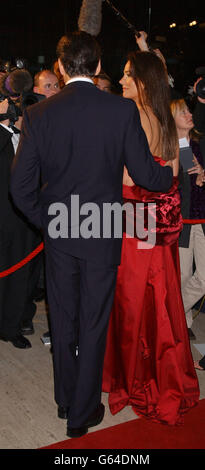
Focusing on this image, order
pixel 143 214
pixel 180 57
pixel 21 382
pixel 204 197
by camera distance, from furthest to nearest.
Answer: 1. pixel 180 57
2. pixel 204 197
3. pixel 21 382
4. pixel 143 214

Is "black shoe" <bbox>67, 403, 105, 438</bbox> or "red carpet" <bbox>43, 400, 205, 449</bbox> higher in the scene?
"black shoe" <bbox>67, 403, 105, 438</bbox>

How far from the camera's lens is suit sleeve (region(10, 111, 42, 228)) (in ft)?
6.35

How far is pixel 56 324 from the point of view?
217 cm

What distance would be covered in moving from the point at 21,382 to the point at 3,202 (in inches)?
39.9

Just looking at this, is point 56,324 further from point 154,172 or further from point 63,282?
point 154,172

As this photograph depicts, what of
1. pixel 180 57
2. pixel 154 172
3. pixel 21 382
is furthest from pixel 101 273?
pixel 180 57

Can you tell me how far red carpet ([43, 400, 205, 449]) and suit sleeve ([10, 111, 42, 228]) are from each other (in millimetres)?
987

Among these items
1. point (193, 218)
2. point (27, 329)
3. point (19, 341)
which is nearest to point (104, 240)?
point (193, 218)

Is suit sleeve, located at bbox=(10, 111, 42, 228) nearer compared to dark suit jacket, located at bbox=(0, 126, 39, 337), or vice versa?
suit sleeve, located at bbox=(10, 111, 42, 228)

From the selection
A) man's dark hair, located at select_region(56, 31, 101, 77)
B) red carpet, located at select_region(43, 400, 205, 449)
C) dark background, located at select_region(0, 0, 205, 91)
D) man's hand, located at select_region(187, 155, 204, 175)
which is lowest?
red carpet, located at select_region(43, 400, 205, 449)

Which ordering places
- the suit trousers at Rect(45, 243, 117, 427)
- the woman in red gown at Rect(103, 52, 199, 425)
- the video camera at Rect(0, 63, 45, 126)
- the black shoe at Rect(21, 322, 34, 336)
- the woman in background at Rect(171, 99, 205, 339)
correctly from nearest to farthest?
the suit trousers at Rect(45, 243, 117, 427)
the woman in red gown at Rect(103, 52, 199, 425)
the video camera at Rect(0, 63, 45, 126)
the woman in background at Rect(171, 99, 205, 339)
the black shoe at Rect(21, 322, 34, 336)

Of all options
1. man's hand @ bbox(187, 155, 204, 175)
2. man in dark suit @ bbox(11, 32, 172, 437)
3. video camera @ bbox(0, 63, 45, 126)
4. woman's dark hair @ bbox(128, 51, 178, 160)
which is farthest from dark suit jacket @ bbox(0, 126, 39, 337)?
man's hand @ bbox(187, 155, 204, 175)

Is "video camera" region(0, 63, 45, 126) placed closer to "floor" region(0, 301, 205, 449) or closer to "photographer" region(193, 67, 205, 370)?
"photographer" region(193, 67, 205, 370)

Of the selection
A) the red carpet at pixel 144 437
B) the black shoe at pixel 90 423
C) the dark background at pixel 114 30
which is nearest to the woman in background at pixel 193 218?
the red carpet at pixel 144 437
